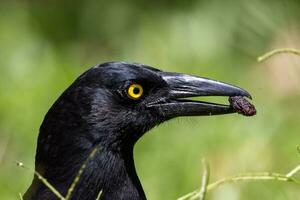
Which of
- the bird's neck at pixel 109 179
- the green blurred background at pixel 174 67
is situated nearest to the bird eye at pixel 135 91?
the bird's neck at pixel 109 179

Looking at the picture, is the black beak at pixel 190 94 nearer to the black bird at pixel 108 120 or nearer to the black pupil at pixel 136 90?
the black bird at pixel 108 120

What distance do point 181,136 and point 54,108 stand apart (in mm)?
3294

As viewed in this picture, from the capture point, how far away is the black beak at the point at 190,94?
21.3 feet

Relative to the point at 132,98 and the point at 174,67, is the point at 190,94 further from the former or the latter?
the point at 174,67

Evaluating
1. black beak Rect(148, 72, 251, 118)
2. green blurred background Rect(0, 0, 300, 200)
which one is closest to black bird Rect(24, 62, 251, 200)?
black beak Rect(148, 72, 251, 118)

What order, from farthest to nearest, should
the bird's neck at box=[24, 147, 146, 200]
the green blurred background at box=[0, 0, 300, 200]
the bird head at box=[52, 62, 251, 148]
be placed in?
1. the green blurred background at box=[0, 0, 300, 200]
2. the bird head at box=[52, 62, 251, 148]
3. the bird's neck at box=[24, 147, 146, 200]

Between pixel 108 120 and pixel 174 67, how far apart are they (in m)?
4.37

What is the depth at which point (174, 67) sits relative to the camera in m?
10.8

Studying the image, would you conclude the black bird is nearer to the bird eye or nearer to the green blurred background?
the bird eye

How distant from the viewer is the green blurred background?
29.9 feet

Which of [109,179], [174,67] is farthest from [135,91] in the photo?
[174,67]

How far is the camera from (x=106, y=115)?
6.49m

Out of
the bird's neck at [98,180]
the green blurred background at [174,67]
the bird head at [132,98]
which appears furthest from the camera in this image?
the green blurred background at [174,67]

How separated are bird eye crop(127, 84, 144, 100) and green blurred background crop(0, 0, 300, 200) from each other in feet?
5.30
